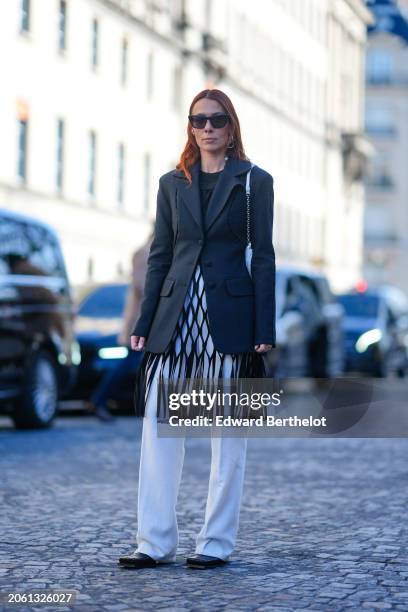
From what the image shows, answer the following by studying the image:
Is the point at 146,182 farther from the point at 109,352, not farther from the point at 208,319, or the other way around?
the point at 208,319

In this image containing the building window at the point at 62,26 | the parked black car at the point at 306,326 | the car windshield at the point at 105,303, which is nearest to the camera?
the car windshield at the point at 105,303

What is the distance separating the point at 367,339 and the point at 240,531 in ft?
69.9

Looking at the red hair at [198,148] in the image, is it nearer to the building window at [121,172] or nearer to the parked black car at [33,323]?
the parked black car at [33,323]

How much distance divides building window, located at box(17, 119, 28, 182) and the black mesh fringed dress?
3144cm

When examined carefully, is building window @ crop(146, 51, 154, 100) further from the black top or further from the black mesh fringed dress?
the black mesh fringed dress

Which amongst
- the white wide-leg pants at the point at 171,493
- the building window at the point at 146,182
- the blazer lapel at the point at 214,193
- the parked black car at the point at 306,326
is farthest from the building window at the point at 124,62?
the white wide-leg pants at the point at 171,493

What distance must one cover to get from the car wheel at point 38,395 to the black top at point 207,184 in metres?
9.15

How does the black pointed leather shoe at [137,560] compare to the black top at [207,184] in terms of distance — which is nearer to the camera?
the black pointed leather shoe at [137,560]

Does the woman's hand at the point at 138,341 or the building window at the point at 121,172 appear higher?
the building window at the point at 121,172

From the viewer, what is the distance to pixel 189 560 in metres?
6.94

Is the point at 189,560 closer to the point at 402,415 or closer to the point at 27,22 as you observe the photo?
the point at 402,415

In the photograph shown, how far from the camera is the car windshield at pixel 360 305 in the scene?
3031cm

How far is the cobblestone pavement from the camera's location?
250 inches

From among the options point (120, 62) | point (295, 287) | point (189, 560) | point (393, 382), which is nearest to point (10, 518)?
point (189, 560)
